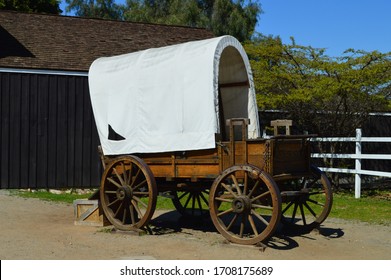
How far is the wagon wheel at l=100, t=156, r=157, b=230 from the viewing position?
29.4 ft

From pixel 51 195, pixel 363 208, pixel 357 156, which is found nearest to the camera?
pixel 363 208

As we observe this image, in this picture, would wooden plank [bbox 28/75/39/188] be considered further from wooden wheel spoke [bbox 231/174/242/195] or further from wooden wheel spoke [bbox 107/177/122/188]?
wooden wheel spoke [bbox 231/174/242/195]

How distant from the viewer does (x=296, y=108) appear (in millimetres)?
16578

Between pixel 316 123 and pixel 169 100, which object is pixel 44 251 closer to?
pixel 169 100

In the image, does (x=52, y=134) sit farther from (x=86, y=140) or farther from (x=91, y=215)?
(x=91, y=215)

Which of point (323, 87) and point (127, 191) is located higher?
point (323, 87)

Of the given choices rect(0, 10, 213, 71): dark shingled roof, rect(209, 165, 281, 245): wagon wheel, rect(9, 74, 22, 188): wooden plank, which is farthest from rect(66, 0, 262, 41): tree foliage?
rect(209, 165, 281, 245): wagon wheel

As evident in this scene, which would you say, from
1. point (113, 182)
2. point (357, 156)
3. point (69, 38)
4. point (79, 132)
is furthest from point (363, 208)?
point (69, 38)

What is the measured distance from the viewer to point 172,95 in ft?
29.7

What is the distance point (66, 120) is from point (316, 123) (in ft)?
22.4

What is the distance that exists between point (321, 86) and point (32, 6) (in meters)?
20.5

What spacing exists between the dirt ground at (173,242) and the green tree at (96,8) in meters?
36.7

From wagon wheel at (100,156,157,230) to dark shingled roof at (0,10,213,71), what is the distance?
7539 mm

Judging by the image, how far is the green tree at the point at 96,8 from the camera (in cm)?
4578
